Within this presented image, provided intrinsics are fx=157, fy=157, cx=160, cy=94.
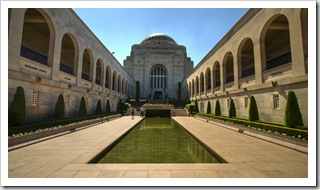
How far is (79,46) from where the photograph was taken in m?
16.7

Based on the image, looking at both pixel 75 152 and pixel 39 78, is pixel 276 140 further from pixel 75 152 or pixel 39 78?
pixel 39 78

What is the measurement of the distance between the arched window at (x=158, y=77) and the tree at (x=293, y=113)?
149 ft

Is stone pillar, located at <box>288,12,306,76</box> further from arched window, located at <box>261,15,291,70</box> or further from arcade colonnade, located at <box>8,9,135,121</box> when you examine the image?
arcade colonnade, located at <box>8,9,135,121</box>

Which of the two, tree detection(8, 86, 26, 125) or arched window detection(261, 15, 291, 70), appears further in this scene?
arched window detection(261, 15, 291, 70)

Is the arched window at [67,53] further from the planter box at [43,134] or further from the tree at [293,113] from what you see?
the tree at [293,113]

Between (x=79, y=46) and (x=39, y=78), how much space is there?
24.4 ft

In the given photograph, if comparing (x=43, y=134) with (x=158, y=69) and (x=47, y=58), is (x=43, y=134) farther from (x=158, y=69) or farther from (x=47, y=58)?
(x=158, y=69)

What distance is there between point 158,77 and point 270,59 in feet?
131

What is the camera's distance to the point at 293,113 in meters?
8.40

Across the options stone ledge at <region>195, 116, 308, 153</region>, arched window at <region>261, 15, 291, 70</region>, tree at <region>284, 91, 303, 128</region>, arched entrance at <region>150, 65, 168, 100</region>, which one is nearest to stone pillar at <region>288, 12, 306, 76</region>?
tree at <region>284, 91, 303, 128</region>

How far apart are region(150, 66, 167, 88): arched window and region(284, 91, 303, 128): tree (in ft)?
149

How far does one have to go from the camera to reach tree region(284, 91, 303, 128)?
8.29 metres

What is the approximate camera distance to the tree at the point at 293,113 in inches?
326

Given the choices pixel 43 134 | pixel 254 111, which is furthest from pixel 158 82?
pixel 43 134
